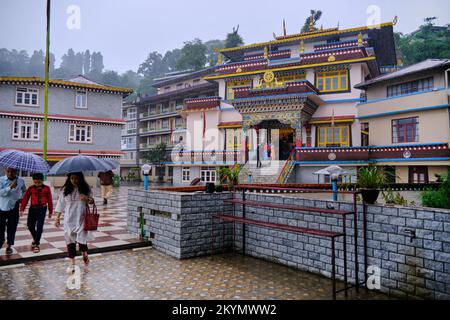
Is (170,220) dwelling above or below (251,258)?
above

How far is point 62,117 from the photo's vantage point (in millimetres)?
28203

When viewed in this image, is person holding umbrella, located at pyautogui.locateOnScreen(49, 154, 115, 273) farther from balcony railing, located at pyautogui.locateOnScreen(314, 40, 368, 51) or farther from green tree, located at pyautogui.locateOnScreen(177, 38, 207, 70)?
green tree, located at pyautogui.locateOnScreen(177, 38, 207, 70)

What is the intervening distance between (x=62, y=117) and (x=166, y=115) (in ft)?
57.8

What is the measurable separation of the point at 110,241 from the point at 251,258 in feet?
11.6

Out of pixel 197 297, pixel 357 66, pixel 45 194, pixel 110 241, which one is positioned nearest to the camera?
pixel 197 297

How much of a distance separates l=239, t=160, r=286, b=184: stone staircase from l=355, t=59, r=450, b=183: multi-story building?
4.99 meters

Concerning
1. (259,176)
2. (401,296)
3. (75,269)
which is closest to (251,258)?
(401,296)

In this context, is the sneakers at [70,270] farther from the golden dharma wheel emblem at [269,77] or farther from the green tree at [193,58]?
the green tree at [193,58]

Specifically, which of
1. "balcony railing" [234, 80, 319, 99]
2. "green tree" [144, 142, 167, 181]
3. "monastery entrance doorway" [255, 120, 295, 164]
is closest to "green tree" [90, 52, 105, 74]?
"green tree" [144, 142, 167, 181]

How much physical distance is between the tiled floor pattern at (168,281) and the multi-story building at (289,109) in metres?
13.1

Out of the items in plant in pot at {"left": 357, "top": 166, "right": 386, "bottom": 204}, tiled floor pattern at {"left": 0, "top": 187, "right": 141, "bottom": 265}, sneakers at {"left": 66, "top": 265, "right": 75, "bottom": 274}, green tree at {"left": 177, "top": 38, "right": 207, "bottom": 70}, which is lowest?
sneakers at {"left": 66, "top": 265, "right": 75, "bottom": 274}

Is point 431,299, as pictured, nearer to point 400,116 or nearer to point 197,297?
point 197,297

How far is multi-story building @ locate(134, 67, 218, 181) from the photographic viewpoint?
138 feet
